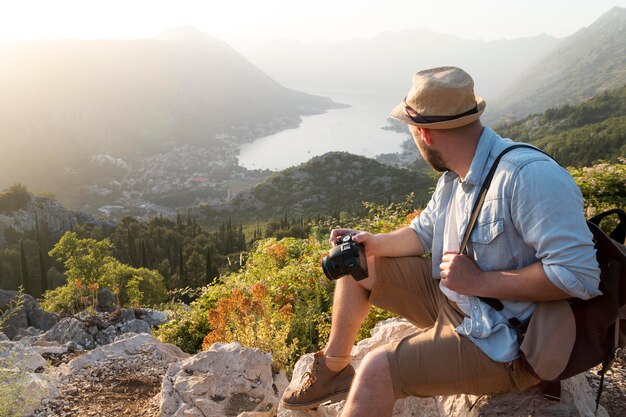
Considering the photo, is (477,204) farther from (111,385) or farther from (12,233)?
(12,233)

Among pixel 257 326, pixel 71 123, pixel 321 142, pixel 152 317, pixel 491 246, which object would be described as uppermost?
pixel 491 246

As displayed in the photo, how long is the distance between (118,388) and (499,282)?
10.7 ft

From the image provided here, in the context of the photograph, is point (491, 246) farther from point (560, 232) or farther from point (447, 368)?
point (447, 368)

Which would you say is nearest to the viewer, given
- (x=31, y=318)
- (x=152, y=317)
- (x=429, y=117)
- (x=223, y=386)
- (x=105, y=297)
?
(x=429, y=117)

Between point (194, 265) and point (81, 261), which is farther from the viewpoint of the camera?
point (194, 265)

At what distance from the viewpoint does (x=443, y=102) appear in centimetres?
205

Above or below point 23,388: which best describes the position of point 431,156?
above

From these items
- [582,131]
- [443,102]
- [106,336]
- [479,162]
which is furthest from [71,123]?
[479,162]

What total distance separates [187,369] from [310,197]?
72507 mm

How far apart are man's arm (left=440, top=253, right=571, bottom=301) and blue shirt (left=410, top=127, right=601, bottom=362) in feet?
0.17

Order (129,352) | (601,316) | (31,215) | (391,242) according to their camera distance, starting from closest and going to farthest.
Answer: (601,316)
(391,242)
(129,352)
(31,215)

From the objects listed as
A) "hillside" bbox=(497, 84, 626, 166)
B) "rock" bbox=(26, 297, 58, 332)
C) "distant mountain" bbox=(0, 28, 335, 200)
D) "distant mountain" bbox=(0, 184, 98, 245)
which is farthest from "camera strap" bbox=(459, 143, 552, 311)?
"distant mountain" bbox=(0, 28, 335, 200)

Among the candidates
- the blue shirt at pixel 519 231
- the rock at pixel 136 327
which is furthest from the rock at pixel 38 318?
the blue shirt at pixel 519 231

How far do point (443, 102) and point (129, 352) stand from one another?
3.65m
